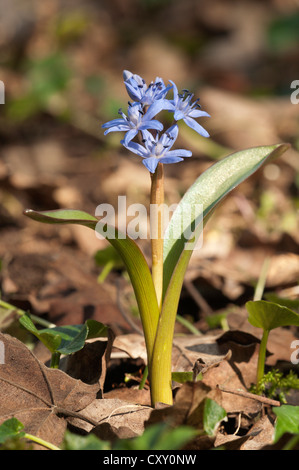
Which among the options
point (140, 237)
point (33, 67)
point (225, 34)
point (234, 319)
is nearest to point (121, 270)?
point (140, 237)

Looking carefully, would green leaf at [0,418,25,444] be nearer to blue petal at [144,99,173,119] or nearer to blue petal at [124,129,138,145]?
blue petal at [124,129,138,145]

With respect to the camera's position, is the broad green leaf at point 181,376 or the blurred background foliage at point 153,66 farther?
the blurred background foliage at point 153,66

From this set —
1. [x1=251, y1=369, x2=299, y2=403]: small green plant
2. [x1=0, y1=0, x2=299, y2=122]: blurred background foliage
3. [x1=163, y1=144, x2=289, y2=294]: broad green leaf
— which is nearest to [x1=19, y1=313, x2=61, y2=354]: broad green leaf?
[x1=163, y1=144, x2=289, y2=294]: broad green leaf

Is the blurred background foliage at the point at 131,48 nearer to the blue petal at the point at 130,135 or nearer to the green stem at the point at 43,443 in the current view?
the blue petal at the point at 130,135

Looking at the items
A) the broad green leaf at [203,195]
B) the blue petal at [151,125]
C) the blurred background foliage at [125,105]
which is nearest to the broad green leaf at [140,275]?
the broad green leaf at [203,195]

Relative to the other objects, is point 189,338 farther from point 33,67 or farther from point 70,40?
point 70,40

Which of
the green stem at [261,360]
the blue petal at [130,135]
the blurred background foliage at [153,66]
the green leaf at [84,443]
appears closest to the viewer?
the green leaf at [84,443]

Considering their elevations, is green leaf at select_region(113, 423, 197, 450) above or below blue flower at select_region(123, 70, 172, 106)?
below
